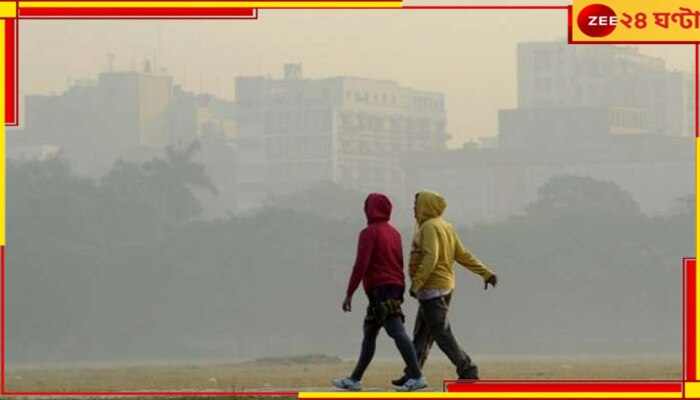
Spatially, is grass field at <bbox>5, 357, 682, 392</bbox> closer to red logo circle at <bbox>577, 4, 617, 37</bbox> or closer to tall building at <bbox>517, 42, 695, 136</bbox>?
red logo circle at <bbox>577, 4, 617, 37</bbox>

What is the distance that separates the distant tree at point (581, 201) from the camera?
83250 millimetres

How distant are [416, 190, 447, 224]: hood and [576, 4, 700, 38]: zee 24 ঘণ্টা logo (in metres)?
1.81

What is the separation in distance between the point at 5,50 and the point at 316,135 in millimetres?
78792

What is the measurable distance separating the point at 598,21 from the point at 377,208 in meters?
2.32

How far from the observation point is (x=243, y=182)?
9112cm

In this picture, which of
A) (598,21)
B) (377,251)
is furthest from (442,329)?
(598,21)

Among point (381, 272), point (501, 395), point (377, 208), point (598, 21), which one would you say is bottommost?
point (501, 395)

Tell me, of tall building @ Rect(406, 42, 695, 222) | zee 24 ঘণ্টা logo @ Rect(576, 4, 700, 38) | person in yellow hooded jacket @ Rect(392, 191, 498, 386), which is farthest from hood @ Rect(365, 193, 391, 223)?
tall building @ Rect(406, 42, 695, 222)

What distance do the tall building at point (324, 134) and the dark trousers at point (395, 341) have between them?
248 ft

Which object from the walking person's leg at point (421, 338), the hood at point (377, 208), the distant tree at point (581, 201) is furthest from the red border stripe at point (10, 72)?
the distant tree at point (581, 201)

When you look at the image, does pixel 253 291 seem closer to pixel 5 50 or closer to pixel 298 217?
pixel 298 217

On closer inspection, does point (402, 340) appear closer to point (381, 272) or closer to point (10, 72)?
point (381, 272)

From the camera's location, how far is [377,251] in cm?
1264

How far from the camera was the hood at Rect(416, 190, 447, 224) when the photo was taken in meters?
12.7
